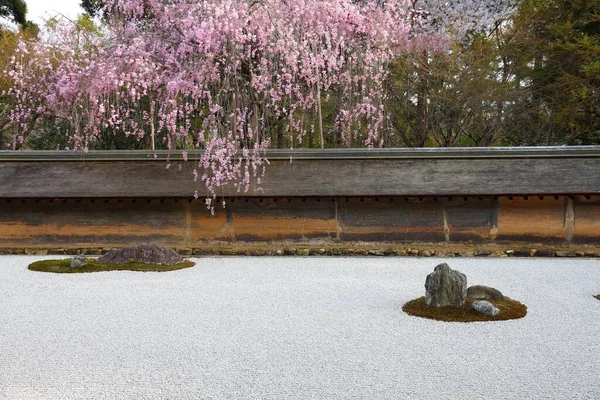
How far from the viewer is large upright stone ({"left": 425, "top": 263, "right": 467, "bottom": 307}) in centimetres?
557

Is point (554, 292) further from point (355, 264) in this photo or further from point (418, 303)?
point (355, 264)

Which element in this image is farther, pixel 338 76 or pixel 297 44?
pixel 338 76

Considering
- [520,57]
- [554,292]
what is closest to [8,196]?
[554,292]

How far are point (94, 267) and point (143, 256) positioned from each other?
646 mm

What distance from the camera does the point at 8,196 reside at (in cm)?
901

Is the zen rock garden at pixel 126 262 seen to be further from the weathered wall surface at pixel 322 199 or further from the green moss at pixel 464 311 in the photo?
the green moss at pixel 464 311

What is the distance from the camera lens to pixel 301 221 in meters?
9.01

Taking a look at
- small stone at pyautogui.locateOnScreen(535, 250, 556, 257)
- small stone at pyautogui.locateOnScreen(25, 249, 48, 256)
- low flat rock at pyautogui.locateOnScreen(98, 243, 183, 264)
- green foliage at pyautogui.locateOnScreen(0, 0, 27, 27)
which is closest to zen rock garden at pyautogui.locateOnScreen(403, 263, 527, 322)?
small stone at pyautogui.locateOnScreen(535, 250, 556, 257)

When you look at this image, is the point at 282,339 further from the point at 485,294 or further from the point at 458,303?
the point at 485,294

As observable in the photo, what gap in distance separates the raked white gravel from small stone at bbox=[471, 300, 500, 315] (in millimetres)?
228

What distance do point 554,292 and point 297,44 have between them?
4.95 metres

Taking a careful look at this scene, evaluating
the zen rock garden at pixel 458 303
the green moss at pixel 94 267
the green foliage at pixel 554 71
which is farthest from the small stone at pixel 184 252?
the green foliage at pixel 554 71

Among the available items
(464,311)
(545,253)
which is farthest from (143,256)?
(545,253)

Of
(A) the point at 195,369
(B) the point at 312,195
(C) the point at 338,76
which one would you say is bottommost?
(A) the point at 195,369
